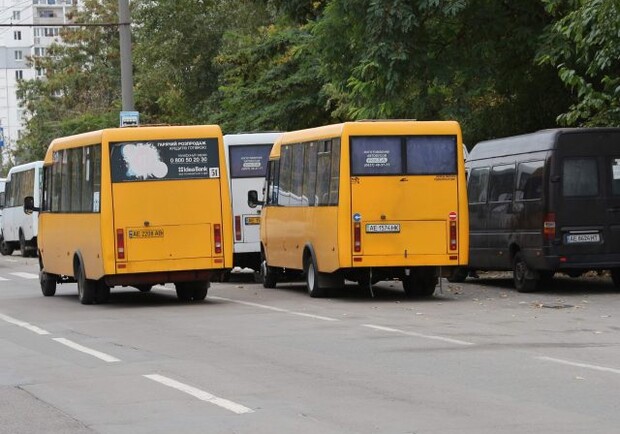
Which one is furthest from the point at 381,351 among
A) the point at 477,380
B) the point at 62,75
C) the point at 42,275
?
the point at 62,75

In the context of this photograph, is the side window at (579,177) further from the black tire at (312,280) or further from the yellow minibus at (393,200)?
the black tire at (312,280)

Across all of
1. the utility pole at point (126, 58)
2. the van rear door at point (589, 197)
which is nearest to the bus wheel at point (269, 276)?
the van rear door at point (589, 197)

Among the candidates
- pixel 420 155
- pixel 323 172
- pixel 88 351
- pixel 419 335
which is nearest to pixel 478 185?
pixel 420 155

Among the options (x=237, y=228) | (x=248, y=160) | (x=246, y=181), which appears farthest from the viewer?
(x=248, y=160)

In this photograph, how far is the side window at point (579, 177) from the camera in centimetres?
2283

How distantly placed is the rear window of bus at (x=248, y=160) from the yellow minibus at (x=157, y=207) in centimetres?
760

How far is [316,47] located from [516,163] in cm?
999

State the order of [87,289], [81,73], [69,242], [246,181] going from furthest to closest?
[81,73] < [246,181] < [69,242] < [87,289]

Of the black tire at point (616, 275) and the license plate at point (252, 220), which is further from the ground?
the license plate at point (252, 220)

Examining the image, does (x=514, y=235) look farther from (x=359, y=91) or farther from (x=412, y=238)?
(x=359, y=91)

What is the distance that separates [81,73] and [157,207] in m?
60.7

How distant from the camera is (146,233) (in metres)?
22.3

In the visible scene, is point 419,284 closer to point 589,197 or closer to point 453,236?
point 453,236

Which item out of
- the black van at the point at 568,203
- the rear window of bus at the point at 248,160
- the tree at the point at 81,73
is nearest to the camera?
the black van at the point at 568,203
